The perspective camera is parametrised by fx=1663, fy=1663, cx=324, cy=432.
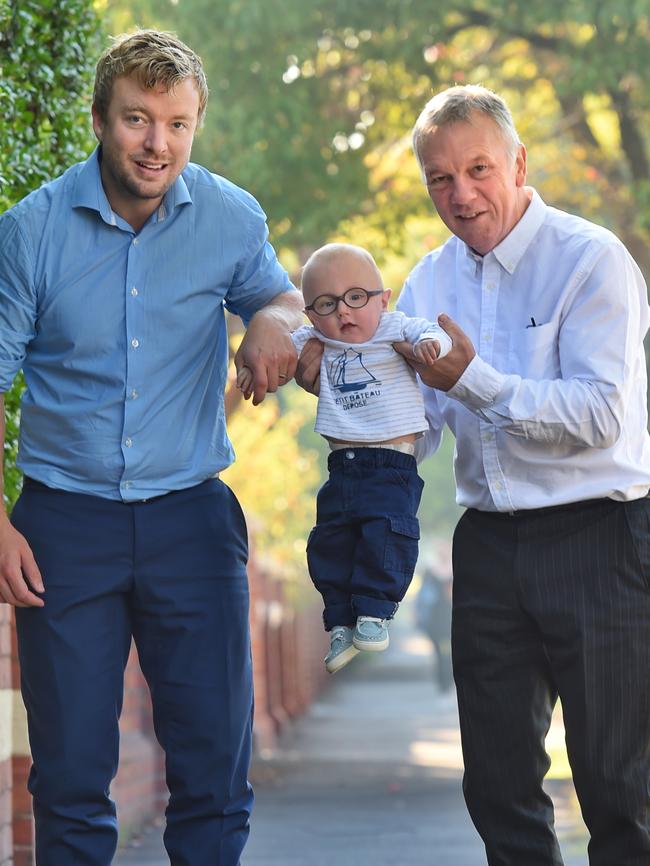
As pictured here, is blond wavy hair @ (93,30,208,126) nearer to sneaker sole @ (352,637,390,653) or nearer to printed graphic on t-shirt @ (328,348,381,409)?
printed graphic on t-shirt @ (328,348,381,409)

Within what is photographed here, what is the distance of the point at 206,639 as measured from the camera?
4.16 m

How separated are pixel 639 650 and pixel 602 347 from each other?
0.77 meters

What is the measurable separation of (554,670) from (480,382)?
2.54ft

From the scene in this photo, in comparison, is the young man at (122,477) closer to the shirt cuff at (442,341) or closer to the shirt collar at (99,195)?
the shirt collar at (99,195)

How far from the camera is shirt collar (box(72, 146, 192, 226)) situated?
4125 millimetres

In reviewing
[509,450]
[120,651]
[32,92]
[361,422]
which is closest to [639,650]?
[509,450]

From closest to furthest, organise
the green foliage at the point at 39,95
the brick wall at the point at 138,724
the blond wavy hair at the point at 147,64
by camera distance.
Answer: the blond wavy hair at the point at 147,64, the green foliage at the point at 39,95, the brick wall at the point at 138,724

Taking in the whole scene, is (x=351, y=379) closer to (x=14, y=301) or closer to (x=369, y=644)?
(x=369, y=644)

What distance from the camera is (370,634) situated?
4305mm

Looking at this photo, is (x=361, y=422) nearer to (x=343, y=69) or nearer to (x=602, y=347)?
(x=602, y=347)

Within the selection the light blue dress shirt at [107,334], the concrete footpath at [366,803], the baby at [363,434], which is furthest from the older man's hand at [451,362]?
the concrete footpath at [366,803]

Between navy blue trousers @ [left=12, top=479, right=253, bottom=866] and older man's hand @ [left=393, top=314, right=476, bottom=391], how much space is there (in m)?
0.65

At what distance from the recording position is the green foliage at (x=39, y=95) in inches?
209

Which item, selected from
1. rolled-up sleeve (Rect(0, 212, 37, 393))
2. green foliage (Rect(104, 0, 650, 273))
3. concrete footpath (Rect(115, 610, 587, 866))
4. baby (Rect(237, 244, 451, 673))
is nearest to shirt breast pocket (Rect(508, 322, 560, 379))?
baby (Rect(237, 244, 451, 673))
